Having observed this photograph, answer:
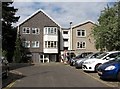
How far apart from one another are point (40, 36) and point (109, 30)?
1315 inches

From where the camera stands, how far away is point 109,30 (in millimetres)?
36312

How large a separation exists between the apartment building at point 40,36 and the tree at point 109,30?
27469 millimetres

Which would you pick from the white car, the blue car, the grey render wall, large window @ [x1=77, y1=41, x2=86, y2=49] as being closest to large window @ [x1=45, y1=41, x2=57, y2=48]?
the grey render wall

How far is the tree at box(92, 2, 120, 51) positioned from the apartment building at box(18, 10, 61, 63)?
2747 cm

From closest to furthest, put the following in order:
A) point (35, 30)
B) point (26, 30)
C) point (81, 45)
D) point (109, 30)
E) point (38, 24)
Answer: point (109, 30) < point (26, 30) < point (35, 30) < point (38, 24) < point (81, 45)

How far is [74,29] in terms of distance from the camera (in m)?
71.2

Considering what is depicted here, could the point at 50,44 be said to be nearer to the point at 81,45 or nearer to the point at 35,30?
the point at 35,30

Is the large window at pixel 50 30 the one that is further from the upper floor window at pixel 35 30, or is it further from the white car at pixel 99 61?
the white car at pixel 99 61

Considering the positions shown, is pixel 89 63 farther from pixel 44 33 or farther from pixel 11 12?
pixel 44 33

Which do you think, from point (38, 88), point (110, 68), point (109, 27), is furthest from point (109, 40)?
point (38, 88)

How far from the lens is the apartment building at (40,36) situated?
67.6 metres

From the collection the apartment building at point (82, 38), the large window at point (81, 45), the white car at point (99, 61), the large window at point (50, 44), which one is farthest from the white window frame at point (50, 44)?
the white car at point (99, 61)

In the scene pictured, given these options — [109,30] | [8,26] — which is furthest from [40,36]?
[109,30]

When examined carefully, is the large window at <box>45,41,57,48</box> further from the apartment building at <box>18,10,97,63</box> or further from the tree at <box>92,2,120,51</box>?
the tree at <box>92,2,120,51</box>
